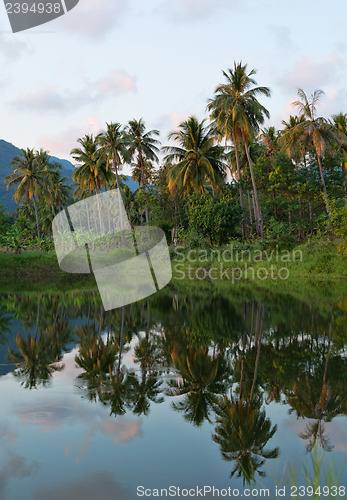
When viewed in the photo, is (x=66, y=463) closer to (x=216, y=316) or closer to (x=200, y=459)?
(x=200, y=459)

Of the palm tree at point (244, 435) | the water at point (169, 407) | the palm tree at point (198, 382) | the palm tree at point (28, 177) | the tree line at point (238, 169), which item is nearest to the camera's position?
the water at point (169, 407)

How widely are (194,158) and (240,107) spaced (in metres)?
6.98

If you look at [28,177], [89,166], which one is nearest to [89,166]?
[89,166]

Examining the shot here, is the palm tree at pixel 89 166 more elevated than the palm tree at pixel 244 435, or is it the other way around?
the palm tree at pixel 89 166

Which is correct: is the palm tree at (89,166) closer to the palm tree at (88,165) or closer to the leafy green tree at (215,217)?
the palm tree at (88,165)

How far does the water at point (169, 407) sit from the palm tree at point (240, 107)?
2986 centimetres

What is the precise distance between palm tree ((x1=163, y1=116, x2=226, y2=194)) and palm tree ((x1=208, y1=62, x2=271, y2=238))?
9.24 ft

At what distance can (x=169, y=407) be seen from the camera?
7.03 meters

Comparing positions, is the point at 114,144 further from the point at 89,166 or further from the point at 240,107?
the point at 240,107

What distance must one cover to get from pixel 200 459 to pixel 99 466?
A: 1.19 m

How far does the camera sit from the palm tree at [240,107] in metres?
40.8

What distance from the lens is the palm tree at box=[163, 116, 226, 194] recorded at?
1741 inches

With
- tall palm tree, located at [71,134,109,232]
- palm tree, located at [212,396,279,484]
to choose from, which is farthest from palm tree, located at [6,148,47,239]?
palm tree, located at [212,396,279,484]

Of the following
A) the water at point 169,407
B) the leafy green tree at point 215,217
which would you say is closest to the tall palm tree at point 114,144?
the leafy green tree at point 215,217
